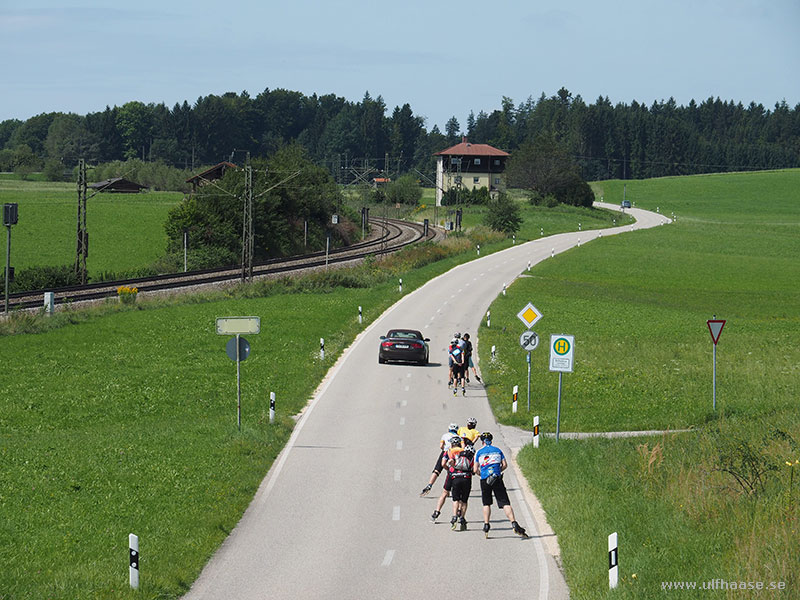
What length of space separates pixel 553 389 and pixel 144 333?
20.1 meters

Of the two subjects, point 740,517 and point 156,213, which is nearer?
point 740,517

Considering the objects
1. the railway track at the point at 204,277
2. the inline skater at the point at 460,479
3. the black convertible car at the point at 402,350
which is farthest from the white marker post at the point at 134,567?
the railway track at the point at 204,277

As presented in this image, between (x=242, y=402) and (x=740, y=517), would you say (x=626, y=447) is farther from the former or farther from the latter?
(x=242, y=402)

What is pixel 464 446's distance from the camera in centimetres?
1694

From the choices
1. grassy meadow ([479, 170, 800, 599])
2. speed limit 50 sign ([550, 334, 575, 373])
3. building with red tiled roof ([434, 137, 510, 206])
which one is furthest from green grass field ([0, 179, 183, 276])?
building with red tiled roof ([434, 137, 510, 206])

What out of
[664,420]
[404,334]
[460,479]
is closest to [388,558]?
[460,479]

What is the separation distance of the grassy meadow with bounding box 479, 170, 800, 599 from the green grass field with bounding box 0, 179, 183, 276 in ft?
108

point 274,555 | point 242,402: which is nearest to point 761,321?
point 242,402

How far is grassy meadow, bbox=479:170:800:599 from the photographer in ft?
47.3

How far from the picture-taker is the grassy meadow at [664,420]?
14.4 meters

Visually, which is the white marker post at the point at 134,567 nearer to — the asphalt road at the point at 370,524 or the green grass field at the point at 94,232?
the asphalt road at the point at 370,524

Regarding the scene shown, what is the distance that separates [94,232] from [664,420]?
71.5 meters

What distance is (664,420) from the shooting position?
1079 inches

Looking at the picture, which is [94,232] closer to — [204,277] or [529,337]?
[204,277]
